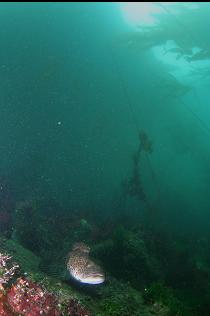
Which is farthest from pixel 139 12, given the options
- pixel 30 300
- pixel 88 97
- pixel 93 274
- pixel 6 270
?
pixel 30 300

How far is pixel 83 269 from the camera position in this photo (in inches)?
247

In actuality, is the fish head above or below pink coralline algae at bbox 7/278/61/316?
below

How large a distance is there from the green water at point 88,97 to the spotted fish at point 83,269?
10.4 m

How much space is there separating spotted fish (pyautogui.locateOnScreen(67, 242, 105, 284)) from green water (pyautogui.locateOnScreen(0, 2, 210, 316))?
1042 centimetres

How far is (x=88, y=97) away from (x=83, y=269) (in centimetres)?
2545

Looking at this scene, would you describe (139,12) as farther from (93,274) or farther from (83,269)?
(93,274)

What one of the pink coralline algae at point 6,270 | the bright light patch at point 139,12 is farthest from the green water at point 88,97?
the pink coralline algae at point 6,270

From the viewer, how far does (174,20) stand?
2366cm

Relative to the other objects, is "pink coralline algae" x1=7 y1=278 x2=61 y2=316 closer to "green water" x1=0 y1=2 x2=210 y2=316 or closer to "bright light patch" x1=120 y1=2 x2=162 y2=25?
"green water" x1=0 y1=2 x2=210 y2=316

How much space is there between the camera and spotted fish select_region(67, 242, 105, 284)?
6.07 m

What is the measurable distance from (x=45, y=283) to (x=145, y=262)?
5.00 meters

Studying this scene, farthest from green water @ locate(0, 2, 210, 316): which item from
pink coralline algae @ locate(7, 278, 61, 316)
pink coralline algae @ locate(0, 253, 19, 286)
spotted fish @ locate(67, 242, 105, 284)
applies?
pink coralline algae @ locate(7, 278, 61, 316)

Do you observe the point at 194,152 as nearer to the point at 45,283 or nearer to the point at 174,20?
the point at 174,20

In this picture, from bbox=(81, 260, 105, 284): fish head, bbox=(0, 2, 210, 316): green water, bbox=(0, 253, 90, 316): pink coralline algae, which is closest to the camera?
bbox=(0, 253, 90, 316): pink coralline algae
